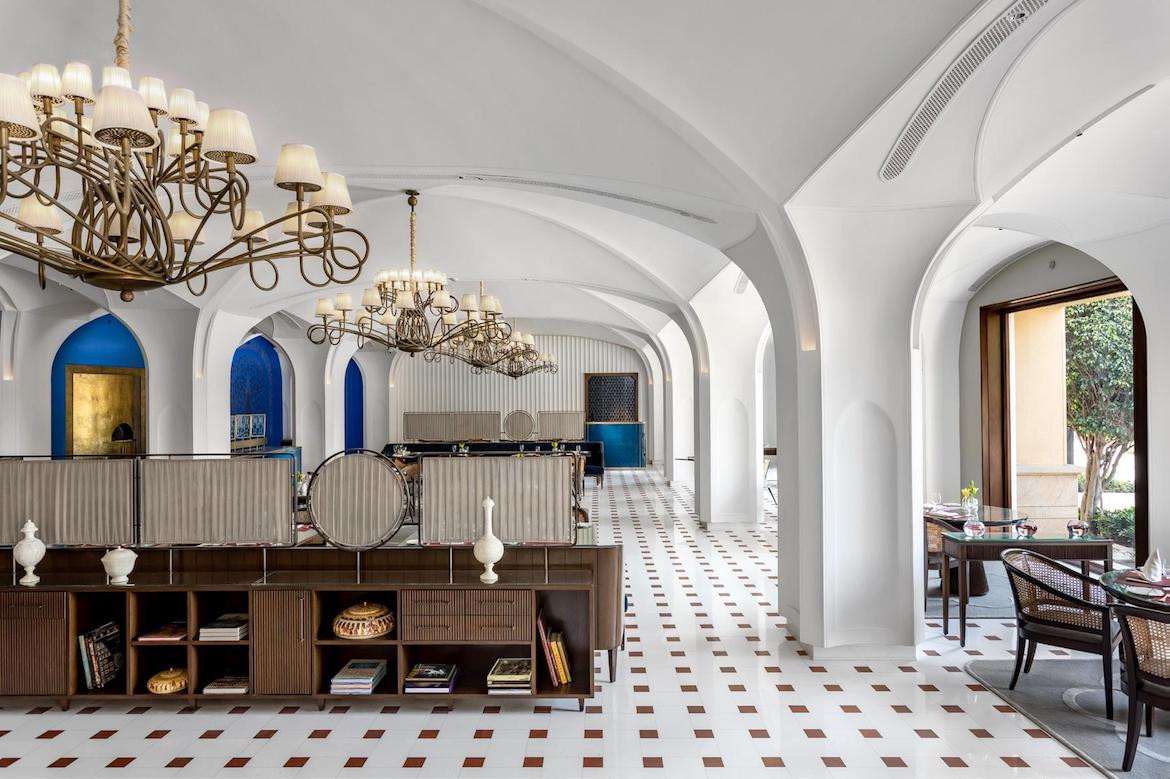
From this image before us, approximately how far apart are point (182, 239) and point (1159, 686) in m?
5.76

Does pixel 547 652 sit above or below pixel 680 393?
below

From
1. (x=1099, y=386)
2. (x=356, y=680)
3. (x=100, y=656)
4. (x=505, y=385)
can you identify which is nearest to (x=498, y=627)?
(x=356, y=680)

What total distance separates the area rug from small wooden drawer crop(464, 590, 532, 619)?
10.8 ft

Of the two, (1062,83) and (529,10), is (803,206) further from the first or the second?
(529,10)

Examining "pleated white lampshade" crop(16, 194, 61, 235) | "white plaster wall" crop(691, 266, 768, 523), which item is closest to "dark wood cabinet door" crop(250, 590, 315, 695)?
"pleated white lampshade" crop(16, 194, 61, 235)

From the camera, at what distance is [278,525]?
5324mm

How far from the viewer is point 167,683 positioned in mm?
5051

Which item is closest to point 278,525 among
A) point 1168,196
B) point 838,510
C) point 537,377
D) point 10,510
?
point 10,510

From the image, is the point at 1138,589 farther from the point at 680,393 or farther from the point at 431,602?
the point at 680,393

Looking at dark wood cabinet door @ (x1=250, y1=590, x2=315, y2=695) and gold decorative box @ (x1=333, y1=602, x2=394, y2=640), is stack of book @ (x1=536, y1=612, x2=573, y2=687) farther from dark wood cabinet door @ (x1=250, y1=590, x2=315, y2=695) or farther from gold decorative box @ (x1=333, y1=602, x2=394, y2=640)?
dark wood cabinet door @ (x1=250, y1=590, x2=315, y2=695)

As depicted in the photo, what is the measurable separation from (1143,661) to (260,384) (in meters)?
18.2

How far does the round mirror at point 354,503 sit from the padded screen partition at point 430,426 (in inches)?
701

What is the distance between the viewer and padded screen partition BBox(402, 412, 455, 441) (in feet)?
75.3

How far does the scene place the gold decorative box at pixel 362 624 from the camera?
499 cm
